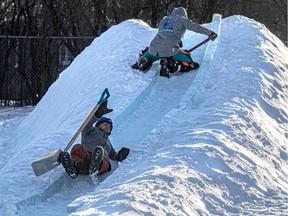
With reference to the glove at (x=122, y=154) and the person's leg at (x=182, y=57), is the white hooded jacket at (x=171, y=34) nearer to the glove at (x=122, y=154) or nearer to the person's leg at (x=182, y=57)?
the person's leg at (x=182, y=57)

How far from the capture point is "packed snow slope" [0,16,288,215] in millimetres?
5023

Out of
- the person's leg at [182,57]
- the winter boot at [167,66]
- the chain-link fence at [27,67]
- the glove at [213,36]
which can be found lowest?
the chain-link fence at [27,67]

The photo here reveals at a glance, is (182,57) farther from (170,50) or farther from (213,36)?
(213,36)

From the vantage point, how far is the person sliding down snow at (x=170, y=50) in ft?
29.5

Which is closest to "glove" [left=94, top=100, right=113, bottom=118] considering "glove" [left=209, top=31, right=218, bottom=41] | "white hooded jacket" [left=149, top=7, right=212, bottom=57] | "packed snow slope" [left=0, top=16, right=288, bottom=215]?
"packed snow slope" [left=0, top=16, right=288, bottom=215]

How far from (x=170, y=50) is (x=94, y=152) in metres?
3.43

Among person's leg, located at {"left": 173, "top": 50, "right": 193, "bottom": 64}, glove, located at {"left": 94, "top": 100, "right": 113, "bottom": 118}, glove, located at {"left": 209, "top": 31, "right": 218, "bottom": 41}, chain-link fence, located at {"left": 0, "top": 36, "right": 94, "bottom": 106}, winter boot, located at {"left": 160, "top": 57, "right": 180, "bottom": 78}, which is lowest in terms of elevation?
chain-link fence, located at {"left": 0, "top": 36, "right": 94, "bottom": 106}

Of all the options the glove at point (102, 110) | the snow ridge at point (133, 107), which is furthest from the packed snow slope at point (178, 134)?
the glove at point (102, 110)

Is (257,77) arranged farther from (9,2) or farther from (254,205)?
(9,2)

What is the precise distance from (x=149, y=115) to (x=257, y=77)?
5.45 ft

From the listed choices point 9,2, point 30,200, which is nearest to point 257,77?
point 30,200

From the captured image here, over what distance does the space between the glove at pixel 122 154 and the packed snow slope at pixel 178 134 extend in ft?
0.31

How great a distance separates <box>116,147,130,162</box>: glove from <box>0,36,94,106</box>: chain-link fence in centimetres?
1008

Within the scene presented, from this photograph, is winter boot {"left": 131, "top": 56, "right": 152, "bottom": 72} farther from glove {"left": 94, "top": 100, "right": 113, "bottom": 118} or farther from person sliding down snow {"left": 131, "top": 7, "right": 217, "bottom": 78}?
glove {"left": 94, "top": 100, "right": 113, "bottom": 118}
